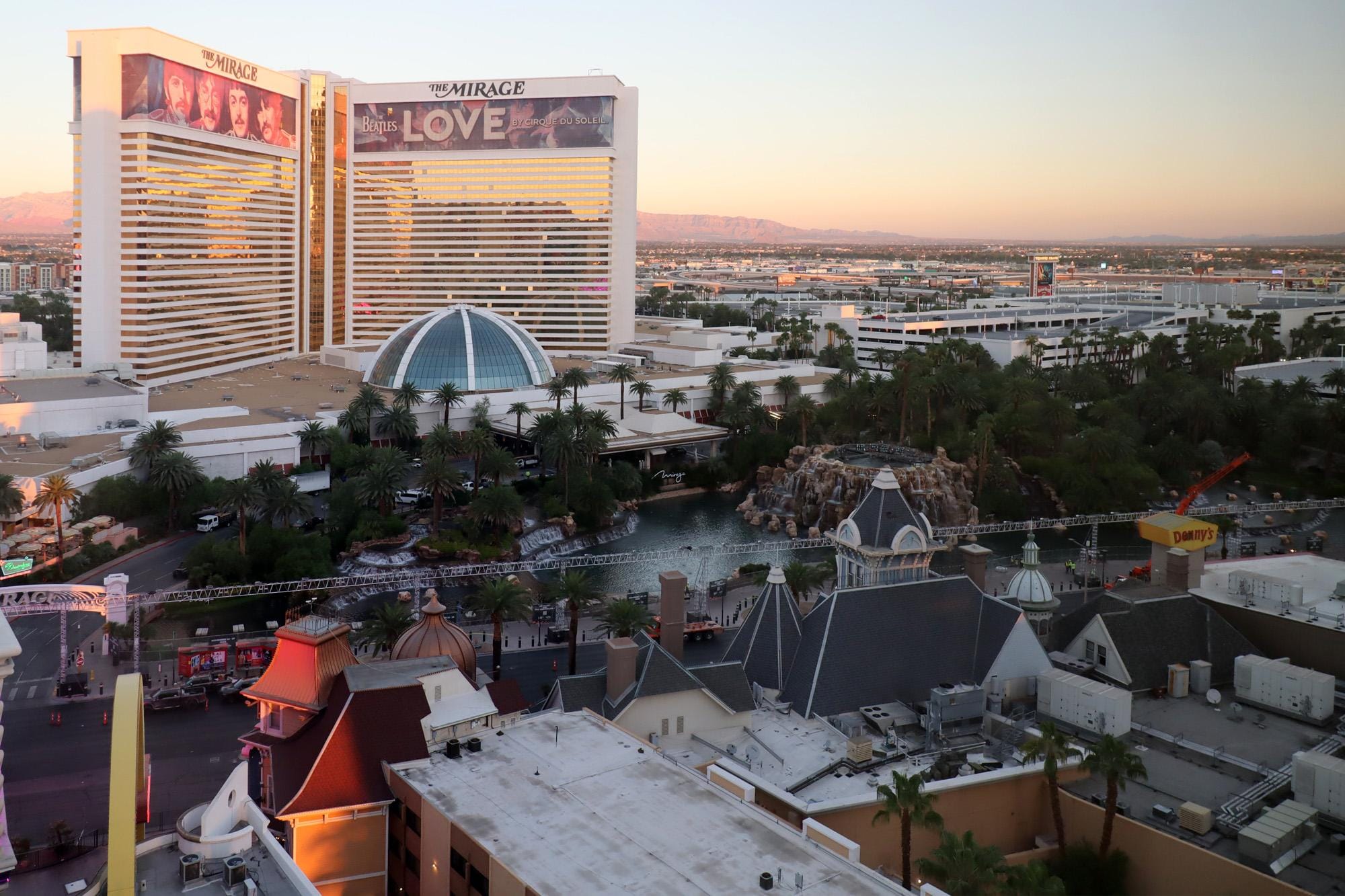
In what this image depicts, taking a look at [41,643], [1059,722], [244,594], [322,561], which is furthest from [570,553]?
[1059,722]

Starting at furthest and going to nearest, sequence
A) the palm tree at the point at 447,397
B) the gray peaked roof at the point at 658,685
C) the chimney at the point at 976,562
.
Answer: the palm tree at the point at 447,397, the chimney at the point at 976,562, the gray peaked roof at the point at 658,685

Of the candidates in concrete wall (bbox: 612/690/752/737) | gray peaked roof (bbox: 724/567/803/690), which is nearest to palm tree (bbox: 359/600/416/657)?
gray peaked roof (bbox: 724/567/803/690)

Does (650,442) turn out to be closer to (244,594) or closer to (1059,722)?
(244,594)

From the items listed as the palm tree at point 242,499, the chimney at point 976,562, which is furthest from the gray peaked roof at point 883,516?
the palm tree at point 242,499

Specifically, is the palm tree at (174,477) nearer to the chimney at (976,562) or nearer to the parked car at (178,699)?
the parked car at (178,699)

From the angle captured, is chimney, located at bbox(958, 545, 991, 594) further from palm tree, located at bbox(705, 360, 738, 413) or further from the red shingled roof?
palm tree, located at bbox(705, 360, 738, 413)

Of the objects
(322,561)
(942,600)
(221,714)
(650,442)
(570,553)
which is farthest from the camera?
(650,442)
